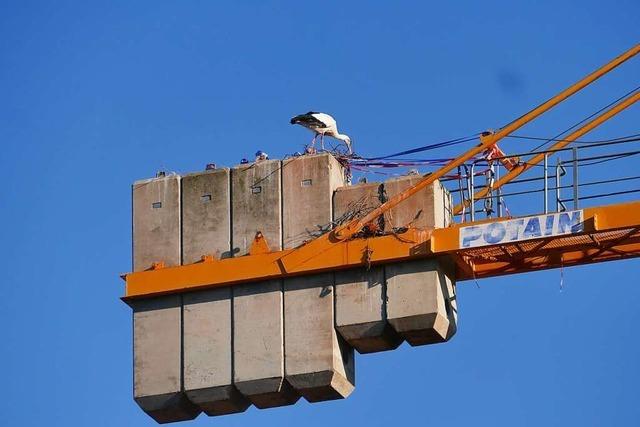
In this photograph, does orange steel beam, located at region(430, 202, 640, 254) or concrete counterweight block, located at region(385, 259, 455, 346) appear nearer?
orange steel beam, located at region(430, 202, 640, 254)

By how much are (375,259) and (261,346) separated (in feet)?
8.95

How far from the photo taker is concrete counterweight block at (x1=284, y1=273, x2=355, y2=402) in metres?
42.5

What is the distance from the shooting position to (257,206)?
4397 cm

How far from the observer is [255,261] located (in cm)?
4362

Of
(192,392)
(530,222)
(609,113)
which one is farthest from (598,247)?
(192,392)

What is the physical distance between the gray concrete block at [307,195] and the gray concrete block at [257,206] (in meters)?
0.16

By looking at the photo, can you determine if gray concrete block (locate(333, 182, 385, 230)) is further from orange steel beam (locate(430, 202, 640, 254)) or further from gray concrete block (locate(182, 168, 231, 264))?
orange steel beam (locate(430, 202, 640, 254))

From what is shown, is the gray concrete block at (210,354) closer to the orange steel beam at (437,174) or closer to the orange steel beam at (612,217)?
the orange steel beam at (437,174)

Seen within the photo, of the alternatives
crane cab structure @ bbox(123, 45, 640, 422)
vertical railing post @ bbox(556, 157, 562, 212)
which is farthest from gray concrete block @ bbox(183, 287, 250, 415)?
vertical railing post @ bbox(556, 157, 562, 212)

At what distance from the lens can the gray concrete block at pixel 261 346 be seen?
43031mm

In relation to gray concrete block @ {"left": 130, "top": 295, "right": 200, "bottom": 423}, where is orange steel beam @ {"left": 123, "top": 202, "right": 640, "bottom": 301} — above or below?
above

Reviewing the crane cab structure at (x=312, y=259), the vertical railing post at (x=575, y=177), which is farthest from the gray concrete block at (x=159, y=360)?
the vertical railing post at (x=575, y=177)

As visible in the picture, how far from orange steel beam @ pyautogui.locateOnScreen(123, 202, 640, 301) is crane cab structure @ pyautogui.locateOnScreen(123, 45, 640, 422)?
0.03 meters

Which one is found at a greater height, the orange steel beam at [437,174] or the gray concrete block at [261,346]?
the orange steel beam at [437,174]
